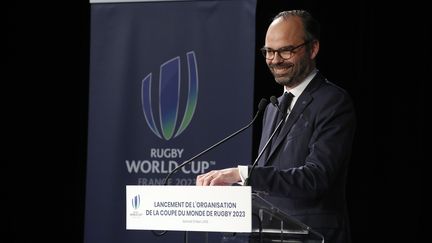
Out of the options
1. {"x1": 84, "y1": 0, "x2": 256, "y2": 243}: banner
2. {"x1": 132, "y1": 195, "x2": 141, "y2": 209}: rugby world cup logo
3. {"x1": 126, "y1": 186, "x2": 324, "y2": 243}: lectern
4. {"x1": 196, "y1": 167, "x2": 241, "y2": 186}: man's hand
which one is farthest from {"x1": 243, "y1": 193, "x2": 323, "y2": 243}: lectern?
{"x1": 84, "y1": 0, "x2": 256, "y2": 243}: banner

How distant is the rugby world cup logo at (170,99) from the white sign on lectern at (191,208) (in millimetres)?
1954

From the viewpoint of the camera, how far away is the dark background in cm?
471

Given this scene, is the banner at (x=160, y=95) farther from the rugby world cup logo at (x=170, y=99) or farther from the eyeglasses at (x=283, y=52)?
the eyeglasses at (x=283, y=52)

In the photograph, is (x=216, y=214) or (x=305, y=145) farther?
(x=305, y=145)

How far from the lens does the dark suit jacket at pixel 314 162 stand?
115 inches

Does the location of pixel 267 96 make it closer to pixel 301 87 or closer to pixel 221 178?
pixel 301 87

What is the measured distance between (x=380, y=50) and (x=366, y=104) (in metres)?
0.36

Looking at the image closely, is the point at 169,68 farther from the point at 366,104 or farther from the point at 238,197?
the point at 238,197

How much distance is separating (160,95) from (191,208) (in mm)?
2131

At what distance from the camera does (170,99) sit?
4773 mm

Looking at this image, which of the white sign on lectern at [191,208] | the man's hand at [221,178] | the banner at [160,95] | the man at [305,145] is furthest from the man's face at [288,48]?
the banner at [160,95]

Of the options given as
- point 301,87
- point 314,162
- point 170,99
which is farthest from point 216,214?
point 170,99

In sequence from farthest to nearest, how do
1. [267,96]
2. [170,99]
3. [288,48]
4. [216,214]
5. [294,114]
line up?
[267,96]
[170,99]
[288,48]
[294,114]
[216,214]

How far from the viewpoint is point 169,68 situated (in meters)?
4.77
